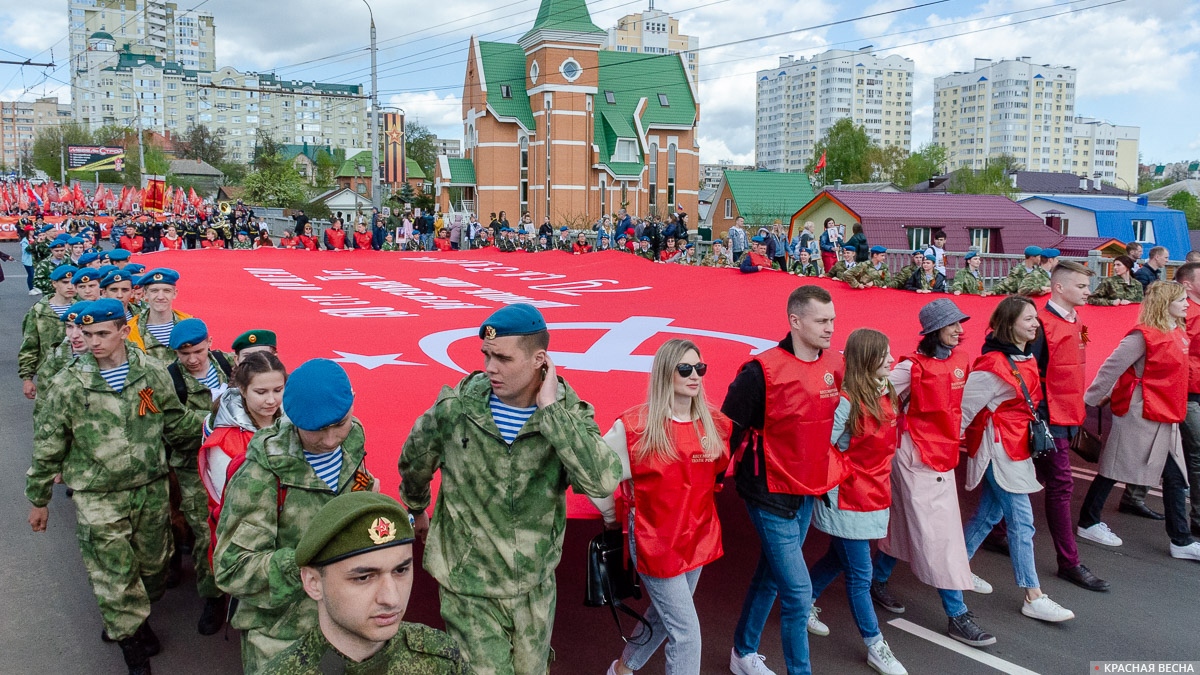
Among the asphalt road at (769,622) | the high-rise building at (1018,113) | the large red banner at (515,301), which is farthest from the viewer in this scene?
the high-rise building at (1018,113)

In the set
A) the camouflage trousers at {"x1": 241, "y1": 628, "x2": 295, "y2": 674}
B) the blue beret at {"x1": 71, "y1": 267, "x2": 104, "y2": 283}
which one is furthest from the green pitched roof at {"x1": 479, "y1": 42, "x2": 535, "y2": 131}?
the camouflage trousers at {"x1": 241, "y1": 628, "x2": 295, "y2": 674}

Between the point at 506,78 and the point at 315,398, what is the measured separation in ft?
203

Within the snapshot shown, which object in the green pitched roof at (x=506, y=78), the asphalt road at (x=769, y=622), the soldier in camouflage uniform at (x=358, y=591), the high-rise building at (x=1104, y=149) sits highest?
the high-rise building at (x=1104, y=149)

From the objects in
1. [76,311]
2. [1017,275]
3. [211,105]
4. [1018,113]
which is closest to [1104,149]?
[1018,113]

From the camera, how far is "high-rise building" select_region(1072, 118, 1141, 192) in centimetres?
18838

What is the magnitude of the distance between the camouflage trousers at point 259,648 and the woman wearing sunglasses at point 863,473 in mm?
2861

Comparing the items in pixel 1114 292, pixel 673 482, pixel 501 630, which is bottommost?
pixel 501 630

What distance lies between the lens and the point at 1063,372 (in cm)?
624

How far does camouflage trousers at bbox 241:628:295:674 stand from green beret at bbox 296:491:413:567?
4.29 ft

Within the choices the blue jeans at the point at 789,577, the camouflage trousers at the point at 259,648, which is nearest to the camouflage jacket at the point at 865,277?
the blue jeans at the point at 789,577

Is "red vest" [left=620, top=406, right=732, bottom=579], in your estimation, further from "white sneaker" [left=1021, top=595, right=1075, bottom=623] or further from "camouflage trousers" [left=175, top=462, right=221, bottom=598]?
"camouflage trousers" [left=175, top=462, right=221, bottom=598]

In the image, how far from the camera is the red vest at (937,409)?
5242 mm

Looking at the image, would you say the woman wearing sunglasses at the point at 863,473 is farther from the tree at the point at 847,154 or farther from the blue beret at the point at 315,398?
the tree at the point at 847,154

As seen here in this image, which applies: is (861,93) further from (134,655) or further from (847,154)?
(134,655)
